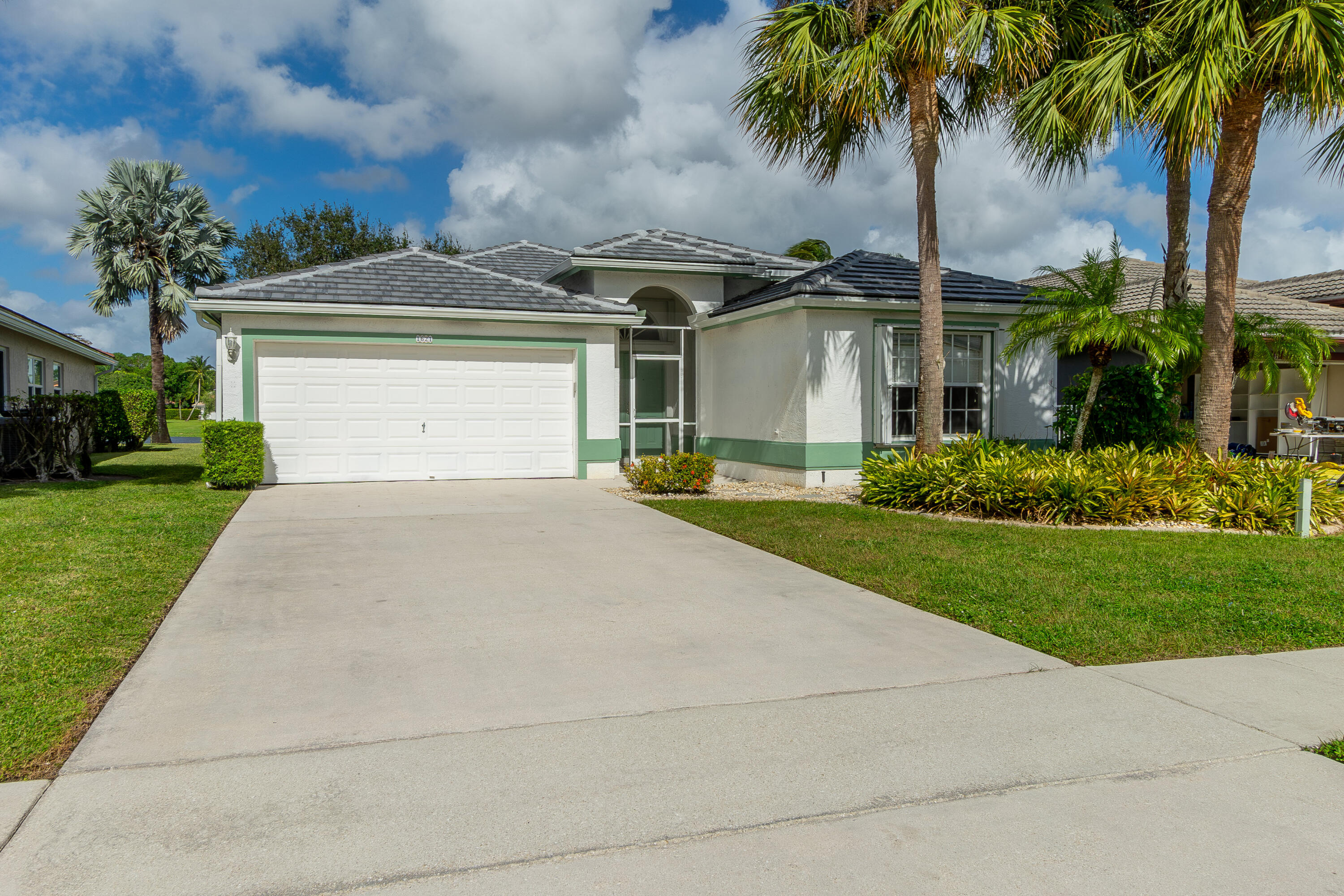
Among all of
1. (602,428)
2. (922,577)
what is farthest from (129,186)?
(922,577)

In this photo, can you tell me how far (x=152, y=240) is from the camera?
26141 millimetres

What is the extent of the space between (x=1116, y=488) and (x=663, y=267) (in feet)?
29.8

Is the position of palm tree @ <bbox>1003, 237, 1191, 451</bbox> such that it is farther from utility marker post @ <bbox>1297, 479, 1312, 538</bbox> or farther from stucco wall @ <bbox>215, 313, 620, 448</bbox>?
stucco wall @ <bbox>215, 313, 620, 448</bbox>

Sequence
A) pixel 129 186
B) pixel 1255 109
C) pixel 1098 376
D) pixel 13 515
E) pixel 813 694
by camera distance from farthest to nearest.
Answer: pixel 129 186 → pixel 1098 376 → pixel 1255 109 → pixel 13 515 → pixel 813 694

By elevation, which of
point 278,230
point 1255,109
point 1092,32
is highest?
point 278,230

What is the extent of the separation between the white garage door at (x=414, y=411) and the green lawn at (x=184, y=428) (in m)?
22.4

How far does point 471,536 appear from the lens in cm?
952

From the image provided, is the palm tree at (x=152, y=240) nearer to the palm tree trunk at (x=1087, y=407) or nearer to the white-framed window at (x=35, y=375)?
the white-framed window at (x=35, y=375)

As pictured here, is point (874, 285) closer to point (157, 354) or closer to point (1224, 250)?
point (1224, 250)

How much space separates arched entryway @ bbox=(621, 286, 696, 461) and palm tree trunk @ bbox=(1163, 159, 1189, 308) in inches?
326

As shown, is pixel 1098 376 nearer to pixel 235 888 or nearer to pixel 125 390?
pixel 235 888

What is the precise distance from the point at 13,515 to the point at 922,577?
32.8 feet

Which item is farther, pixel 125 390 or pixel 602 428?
pixel 125 390

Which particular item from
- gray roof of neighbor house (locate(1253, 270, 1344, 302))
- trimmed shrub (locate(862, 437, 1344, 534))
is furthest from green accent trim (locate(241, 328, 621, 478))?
gray roof of neighbor house (locate(1253, 270, 1344, 302))
